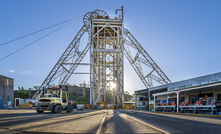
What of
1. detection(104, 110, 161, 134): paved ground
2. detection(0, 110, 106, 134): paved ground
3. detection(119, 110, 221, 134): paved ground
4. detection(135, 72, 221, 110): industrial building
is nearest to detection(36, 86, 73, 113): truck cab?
detection(0, 110, 106, 134): paved ground

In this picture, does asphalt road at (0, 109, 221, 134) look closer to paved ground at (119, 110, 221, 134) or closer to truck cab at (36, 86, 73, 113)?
paved ground at (119, 110, 221, 134)

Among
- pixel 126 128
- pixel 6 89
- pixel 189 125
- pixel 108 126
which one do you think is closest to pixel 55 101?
pixel 108 126

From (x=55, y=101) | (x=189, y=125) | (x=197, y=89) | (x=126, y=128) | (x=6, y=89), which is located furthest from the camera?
(x=6, y=89)

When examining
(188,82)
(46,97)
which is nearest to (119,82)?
(188,82)

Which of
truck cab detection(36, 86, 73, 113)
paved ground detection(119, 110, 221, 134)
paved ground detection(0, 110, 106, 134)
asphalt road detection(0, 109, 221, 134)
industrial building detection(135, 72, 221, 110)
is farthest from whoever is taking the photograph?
industrial building detection(135, 72, 221, 110)

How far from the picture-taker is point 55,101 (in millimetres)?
19297

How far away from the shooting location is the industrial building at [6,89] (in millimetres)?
55959

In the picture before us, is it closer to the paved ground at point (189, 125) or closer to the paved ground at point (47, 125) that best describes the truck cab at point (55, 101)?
the paved ground at point (47, 125)

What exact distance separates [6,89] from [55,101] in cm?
4572

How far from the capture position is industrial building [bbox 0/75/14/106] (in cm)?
5596

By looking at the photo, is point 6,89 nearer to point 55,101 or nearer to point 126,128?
point 55,101

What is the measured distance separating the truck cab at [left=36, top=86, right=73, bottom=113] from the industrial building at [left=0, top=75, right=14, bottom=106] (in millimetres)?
39020

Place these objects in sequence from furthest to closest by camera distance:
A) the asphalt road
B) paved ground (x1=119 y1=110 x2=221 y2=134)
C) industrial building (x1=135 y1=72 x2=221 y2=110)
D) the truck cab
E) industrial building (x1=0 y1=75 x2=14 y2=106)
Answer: industrial building (x1=0 y1=75 x2=14 y2=106)
industrial building (x1=135 y1=72 x2=221 y2=110)
the truck cab
paved ground (x1=119 y1=110 x2=221 y2=134)
the asphalt road

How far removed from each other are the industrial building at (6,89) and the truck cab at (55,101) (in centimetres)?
3902
